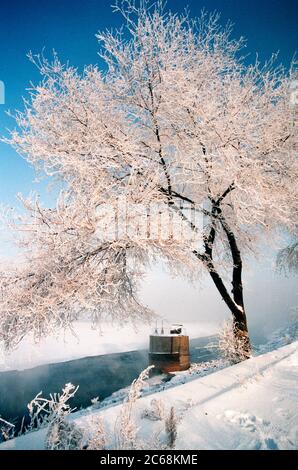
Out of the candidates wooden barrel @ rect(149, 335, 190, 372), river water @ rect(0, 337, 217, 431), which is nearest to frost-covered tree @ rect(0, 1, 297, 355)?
wooden barrel @ rect(149, 335, 190, 372)

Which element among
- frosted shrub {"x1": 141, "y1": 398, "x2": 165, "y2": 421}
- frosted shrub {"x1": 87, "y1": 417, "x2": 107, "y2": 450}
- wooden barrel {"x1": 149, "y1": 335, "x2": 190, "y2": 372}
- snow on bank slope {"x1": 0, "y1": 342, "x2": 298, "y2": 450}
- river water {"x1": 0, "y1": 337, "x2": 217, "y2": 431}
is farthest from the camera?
river water {"x1": 0, "y1": 337, "x2": 217, "y2": 431}

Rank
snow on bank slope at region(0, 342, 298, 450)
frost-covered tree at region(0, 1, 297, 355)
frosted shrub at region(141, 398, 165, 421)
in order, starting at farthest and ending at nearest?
frost-covered tree at region(0, 1, 297, 355) < frosted shrub at region(141, 398, 165, 421) < snow on bank slope at region(0, 342, 298, 450)

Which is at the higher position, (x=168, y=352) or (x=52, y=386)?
(x=168, y=352)

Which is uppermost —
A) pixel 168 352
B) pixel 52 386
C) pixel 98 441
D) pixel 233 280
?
pixel 233 280

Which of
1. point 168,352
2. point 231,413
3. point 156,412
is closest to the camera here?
point 156,412

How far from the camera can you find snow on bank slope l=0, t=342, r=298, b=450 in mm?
3154

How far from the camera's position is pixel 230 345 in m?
8.30

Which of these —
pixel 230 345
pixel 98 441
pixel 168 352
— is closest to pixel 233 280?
pixel 230 345

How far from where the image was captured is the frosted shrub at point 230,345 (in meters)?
8.15

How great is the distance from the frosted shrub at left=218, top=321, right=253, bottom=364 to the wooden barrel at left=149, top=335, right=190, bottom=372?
557 inches

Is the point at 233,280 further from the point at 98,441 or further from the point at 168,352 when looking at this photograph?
the point at 168,352

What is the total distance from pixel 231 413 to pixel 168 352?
1926cm

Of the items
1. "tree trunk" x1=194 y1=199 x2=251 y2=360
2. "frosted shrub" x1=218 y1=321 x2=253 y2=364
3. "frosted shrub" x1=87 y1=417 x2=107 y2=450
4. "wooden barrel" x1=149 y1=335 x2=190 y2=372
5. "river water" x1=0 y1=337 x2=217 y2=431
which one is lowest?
"river water" x1=0 y1=337 x2=217 y2=431

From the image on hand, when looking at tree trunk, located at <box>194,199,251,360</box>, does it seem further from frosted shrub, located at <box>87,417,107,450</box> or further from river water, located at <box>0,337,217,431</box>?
river water, located at <box>0,337,217,431</box>
